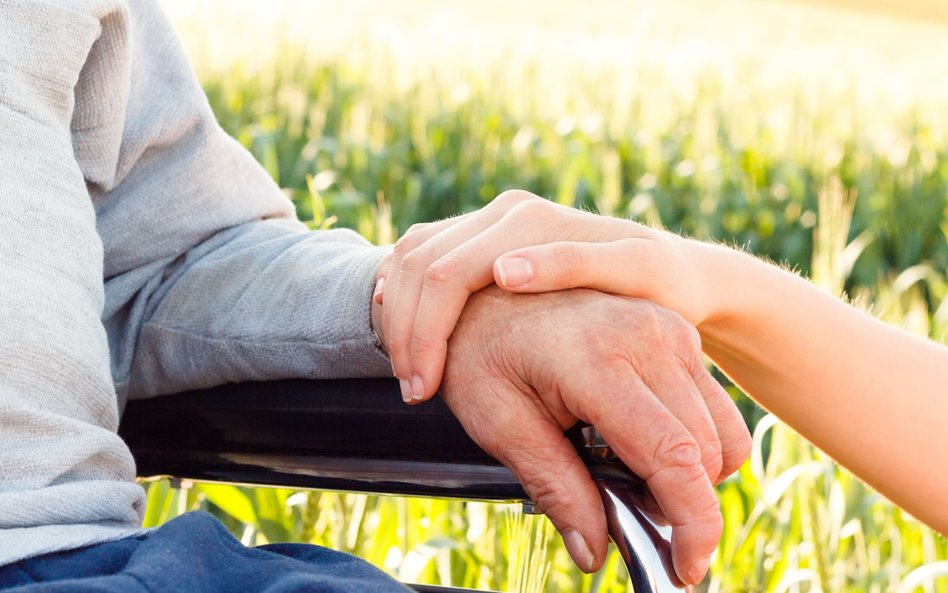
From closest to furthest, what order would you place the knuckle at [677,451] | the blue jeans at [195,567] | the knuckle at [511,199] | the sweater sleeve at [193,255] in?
the blue jeans at [195,567], the knuckle at [677,451], the knuckle at [511,199], the sweater sleeve at [193,255]

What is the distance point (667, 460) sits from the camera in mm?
739

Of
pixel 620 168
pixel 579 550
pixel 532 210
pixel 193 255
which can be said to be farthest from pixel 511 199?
pixel 620 168

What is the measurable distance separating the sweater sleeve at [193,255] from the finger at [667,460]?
25 cm

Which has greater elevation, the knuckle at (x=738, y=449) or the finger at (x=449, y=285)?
the finger at (x=449, y=285)

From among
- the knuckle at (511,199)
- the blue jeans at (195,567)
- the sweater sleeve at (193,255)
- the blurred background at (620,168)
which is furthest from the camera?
the blurred background at (620,168)

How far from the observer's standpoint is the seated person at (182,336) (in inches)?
29.0

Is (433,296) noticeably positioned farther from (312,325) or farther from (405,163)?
(405,163)

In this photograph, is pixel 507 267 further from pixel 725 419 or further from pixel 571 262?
pixel 725 419

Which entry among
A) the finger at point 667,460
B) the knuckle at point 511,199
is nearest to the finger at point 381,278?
the knuckle at point 511,199

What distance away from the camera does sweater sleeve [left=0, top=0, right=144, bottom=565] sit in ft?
2.54

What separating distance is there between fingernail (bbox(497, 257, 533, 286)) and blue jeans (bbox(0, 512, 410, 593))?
0.68 ft

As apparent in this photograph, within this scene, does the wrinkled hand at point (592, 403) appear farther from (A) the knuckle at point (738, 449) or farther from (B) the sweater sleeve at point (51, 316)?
(B) the sweater sleeve at point (51, 316)

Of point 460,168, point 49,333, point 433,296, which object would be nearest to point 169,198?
point 49,333

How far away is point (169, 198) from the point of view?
3.47ft
